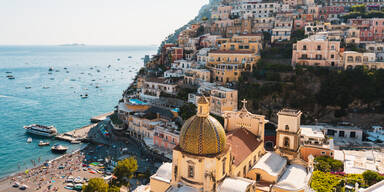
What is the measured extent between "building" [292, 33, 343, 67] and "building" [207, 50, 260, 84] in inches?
394

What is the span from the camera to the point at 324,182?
2972 centimetres

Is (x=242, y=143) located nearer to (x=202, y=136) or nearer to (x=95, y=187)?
(x=202, y=136)

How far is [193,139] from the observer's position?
23.3m

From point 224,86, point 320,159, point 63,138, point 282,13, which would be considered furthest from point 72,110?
point 320,159

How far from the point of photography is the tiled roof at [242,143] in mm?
27125

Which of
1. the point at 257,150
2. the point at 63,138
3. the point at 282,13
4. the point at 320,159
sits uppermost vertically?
the point at 282,13

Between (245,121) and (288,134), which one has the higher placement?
(245,121)

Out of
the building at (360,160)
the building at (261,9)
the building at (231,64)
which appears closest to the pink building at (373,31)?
the building at (261,9)

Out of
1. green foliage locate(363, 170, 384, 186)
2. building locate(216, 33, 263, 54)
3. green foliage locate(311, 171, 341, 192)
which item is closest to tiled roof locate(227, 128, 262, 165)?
green foliage locate(311, 171, 341, 192)

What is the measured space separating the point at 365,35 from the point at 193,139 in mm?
65965

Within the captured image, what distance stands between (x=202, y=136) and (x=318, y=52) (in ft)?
160

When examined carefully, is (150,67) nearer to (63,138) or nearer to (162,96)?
(162,96)

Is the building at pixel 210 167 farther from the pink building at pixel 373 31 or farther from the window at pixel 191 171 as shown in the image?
the pink building at pixel 373 31

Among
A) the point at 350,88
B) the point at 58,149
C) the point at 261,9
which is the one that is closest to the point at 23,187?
the point at 58,149
